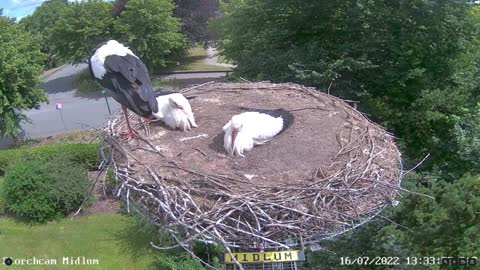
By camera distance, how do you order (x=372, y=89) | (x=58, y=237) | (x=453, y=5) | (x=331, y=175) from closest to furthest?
(x=331, y=175) < (x=453, y=5) < (x=372, y=89) < (x=58, y=237)

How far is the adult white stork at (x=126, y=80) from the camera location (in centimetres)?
495

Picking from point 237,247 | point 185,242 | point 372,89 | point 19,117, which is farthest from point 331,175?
point 19,117

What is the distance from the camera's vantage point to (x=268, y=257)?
373 cm

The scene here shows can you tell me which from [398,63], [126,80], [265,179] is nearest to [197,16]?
[398,63]

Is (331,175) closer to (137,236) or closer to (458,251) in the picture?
(458,251)

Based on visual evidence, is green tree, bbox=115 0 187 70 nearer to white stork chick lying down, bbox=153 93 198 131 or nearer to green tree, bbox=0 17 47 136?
green tree, bbox=0 17 47 136

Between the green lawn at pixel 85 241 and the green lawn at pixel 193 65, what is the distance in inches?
612

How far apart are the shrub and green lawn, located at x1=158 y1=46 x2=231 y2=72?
15.2m

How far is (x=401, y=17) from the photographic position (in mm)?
8656

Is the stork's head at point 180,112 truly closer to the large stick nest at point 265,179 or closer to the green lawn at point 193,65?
the large stick nest at point 265,179

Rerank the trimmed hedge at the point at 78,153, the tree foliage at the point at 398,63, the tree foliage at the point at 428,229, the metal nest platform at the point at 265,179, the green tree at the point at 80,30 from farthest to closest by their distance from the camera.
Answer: the green tree at the point at 80,30, the trimmed hedge at the point at 78,153, the tree foliage at the point at 398,63, the metal nest platform at the point at 265,179, the tree foliage at the point at 428,229

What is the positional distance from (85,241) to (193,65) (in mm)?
18564

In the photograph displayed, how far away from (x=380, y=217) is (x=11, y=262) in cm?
699

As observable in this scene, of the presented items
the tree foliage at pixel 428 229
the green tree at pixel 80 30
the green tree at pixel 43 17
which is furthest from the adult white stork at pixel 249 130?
the green tree at pixel 43 17
